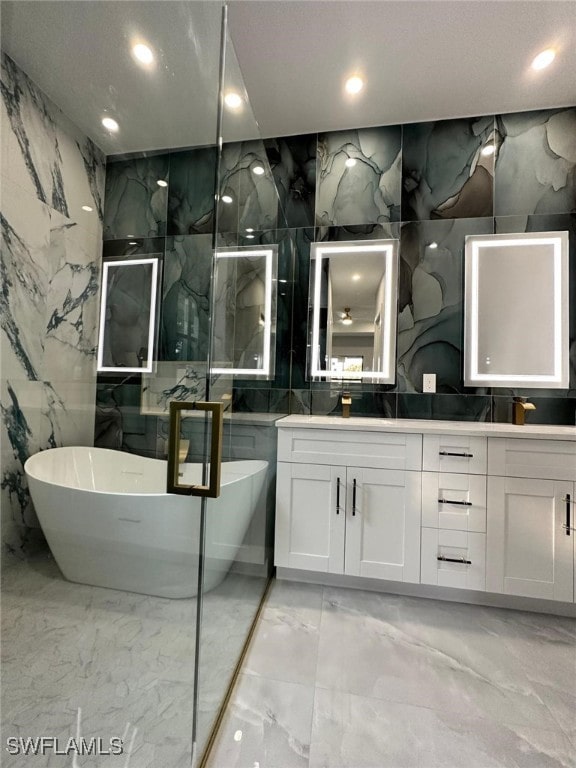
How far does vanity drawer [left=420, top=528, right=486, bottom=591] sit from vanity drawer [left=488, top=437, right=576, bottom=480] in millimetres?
375

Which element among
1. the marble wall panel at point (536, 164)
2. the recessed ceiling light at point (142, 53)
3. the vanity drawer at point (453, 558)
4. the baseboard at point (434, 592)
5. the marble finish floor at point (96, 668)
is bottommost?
the baseboard at point (434, 592)

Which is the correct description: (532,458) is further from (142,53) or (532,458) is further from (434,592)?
(142,53)

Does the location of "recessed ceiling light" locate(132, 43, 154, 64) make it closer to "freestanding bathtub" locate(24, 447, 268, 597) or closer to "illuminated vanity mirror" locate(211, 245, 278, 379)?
"illuminated vanity mirror" locate(211, 245, 278, 379)

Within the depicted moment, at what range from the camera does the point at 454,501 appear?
5.87 ft

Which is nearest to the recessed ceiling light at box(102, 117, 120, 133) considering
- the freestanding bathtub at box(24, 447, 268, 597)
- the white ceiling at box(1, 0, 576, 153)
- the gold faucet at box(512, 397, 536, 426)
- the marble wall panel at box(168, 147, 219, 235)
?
the white ceiling at box(1, 0, 576, 153)

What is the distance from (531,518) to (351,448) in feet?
3.11

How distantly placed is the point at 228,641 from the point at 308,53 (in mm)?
2822

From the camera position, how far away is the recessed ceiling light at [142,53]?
74 cm

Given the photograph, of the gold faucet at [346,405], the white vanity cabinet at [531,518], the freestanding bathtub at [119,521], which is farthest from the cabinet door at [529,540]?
the freestanding bathtub at [119,521]

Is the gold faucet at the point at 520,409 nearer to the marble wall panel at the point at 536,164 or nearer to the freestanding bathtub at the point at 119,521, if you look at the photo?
the marble wall panel at the point at 536,164

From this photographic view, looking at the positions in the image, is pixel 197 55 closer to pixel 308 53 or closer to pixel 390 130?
pixel 308 53

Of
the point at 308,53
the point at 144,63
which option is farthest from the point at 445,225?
the point at 144,63

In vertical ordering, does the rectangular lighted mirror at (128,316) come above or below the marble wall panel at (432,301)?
below

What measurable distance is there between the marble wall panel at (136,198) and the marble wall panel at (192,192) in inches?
1.3
